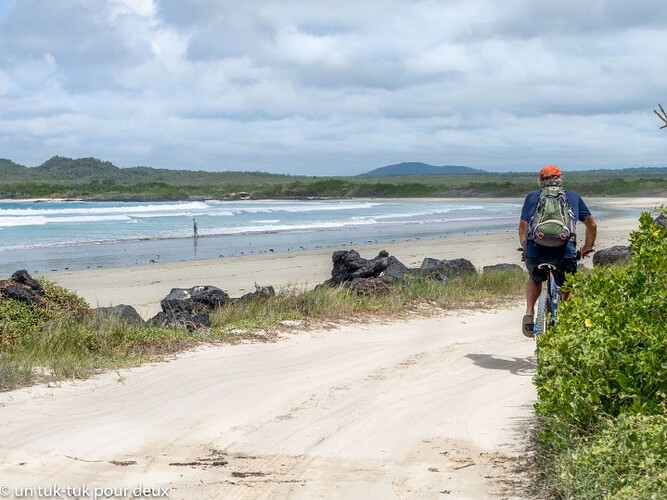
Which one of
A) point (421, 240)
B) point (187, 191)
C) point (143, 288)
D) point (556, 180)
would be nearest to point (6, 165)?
point (187, 191)

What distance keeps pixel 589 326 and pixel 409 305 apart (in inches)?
244

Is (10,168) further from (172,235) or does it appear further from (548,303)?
(548,303)

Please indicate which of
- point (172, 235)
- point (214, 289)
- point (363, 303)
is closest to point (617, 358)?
point (363, 303)

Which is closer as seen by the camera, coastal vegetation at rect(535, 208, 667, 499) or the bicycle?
coastal vegetation at rect(535, 208, 667, 499)

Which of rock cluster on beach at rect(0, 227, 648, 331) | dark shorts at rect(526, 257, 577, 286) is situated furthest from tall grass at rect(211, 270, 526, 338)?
dark shorts at rect(526, 257, 577, 286)

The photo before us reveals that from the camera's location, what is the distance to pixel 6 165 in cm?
19012

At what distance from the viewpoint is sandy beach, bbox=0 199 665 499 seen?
4582 millimetres

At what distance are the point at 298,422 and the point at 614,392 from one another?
220 centimetres

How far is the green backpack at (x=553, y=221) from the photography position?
720cm

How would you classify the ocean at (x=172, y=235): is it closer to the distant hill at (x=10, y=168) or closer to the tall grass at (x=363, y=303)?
the tall grass at (x=363, y=303)

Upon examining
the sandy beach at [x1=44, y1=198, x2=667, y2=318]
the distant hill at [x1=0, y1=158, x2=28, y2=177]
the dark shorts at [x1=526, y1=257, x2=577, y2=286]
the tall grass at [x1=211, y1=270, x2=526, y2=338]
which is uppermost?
the distant hill at [x1=0, y1=158, x2=28, y2=177]

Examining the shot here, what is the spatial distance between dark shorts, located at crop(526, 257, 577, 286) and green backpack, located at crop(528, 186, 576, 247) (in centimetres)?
21

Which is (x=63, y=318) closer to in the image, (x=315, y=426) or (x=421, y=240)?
(x=315, y=426)

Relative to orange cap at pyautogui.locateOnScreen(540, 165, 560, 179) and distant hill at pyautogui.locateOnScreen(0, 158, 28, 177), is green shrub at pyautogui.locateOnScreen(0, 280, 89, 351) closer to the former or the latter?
orange cap at pyautogui.locateOnScreen(540, 165, 560, 179)
